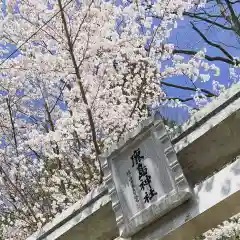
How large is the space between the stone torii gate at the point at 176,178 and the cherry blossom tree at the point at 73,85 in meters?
2.63

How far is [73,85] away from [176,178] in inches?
187

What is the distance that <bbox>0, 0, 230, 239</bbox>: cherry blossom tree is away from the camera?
6422 mm

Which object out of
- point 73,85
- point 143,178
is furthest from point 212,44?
point 143,178

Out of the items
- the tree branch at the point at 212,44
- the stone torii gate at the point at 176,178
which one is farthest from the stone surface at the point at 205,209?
the tree branch at the point at 212,44

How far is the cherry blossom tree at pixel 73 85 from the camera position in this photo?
6.42m

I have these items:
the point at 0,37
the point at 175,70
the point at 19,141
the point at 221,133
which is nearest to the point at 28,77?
the point at 0,37

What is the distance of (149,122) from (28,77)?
4792 millimetres

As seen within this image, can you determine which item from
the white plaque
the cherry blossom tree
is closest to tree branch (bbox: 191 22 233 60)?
the cherry blossom tree

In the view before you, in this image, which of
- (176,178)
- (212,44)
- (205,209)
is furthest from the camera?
(212,44)

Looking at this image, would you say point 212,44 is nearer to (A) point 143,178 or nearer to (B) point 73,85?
(B) point 73,85

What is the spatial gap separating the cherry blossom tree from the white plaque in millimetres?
2596

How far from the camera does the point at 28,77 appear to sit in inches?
301

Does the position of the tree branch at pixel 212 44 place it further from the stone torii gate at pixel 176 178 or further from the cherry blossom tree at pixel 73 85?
the stone torii gate at pixel 176 178

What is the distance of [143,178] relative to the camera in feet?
10.8
